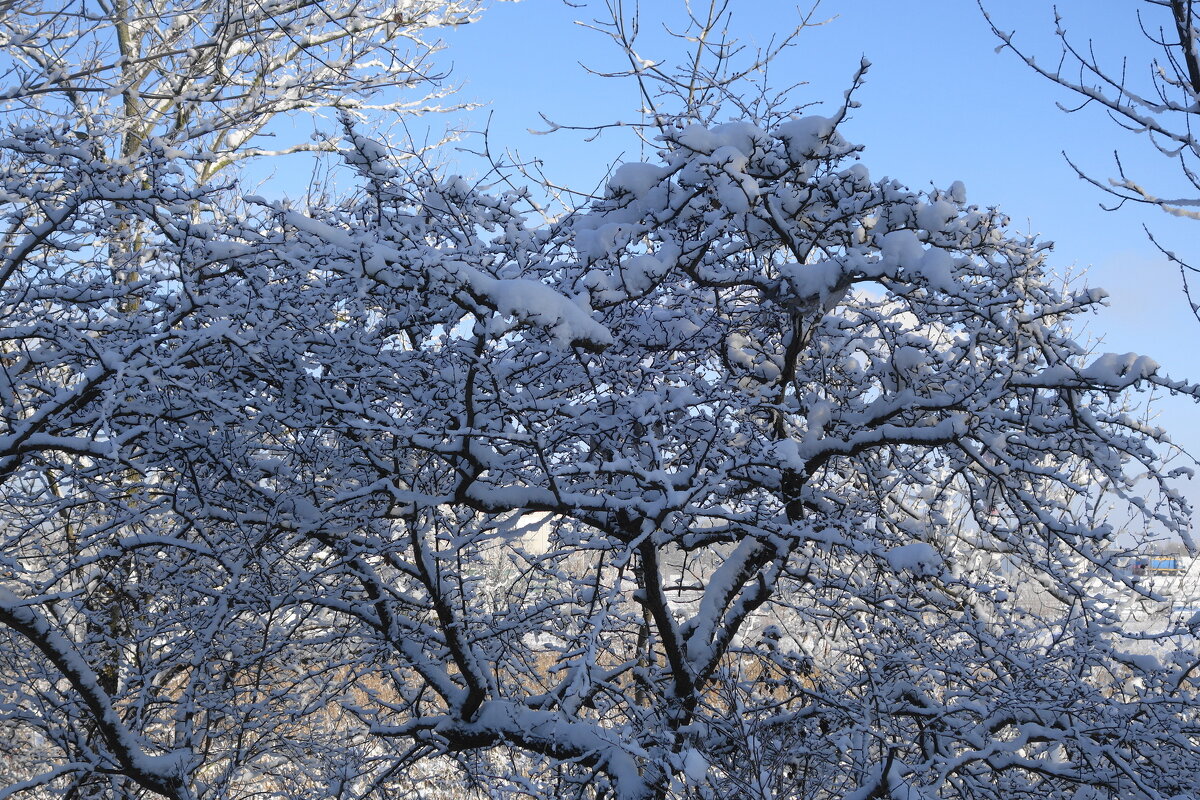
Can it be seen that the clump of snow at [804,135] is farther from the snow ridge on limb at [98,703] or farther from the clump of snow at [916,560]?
the snow ridge on limb at [98,703]

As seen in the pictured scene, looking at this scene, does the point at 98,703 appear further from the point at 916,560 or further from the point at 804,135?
the point at 804,135

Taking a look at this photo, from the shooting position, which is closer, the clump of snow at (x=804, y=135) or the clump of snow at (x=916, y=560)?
the clump of snow at (x=916, y=560)

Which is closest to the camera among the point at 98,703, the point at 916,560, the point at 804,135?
the point at 916,560

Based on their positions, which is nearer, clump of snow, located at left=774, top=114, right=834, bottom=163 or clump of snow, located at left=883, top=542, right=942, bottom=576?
clump of snow, located at left=883, top=542, right=942, bottom=576

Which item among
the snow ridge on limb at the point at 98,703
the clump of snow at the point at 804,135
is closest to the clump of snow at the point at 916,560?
the clump of snow at the point at 804,135

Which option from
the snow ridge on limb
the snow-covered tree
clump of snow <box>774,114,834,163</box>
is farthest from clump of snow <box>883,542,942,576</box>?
the snow ridge on limb

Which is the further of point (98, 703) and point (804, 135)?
point (98, 703)

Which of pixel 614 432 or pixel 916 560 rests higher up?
pixel 614 432

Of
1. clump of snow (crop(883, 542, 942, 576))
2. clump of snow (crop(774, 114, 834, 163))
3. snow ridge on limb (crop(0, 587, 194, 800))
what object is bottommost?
clump of snow (crop(883, 542, 942, 576))

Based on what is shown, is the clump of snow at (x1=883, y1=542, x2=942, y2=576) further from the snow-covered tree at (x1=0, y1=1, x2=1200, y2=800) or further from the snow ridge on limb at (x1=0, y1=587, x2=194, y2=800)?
the snow ridge on limb at (x1=0, y1=587, x2=194, y2=800)

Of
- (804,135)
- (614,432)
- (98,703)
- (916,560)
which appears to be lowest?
(916,560)

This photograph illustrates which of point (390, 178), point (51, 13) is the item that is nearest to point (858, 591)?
point (390, 178)

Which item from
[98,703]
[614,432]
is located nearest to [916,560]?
[614,432]

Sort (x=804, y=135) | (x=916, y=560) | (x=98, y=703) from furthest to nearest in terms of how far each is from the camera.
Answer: (x=98, y=703) → (x=804, y=135) → (x=916, y=560)
